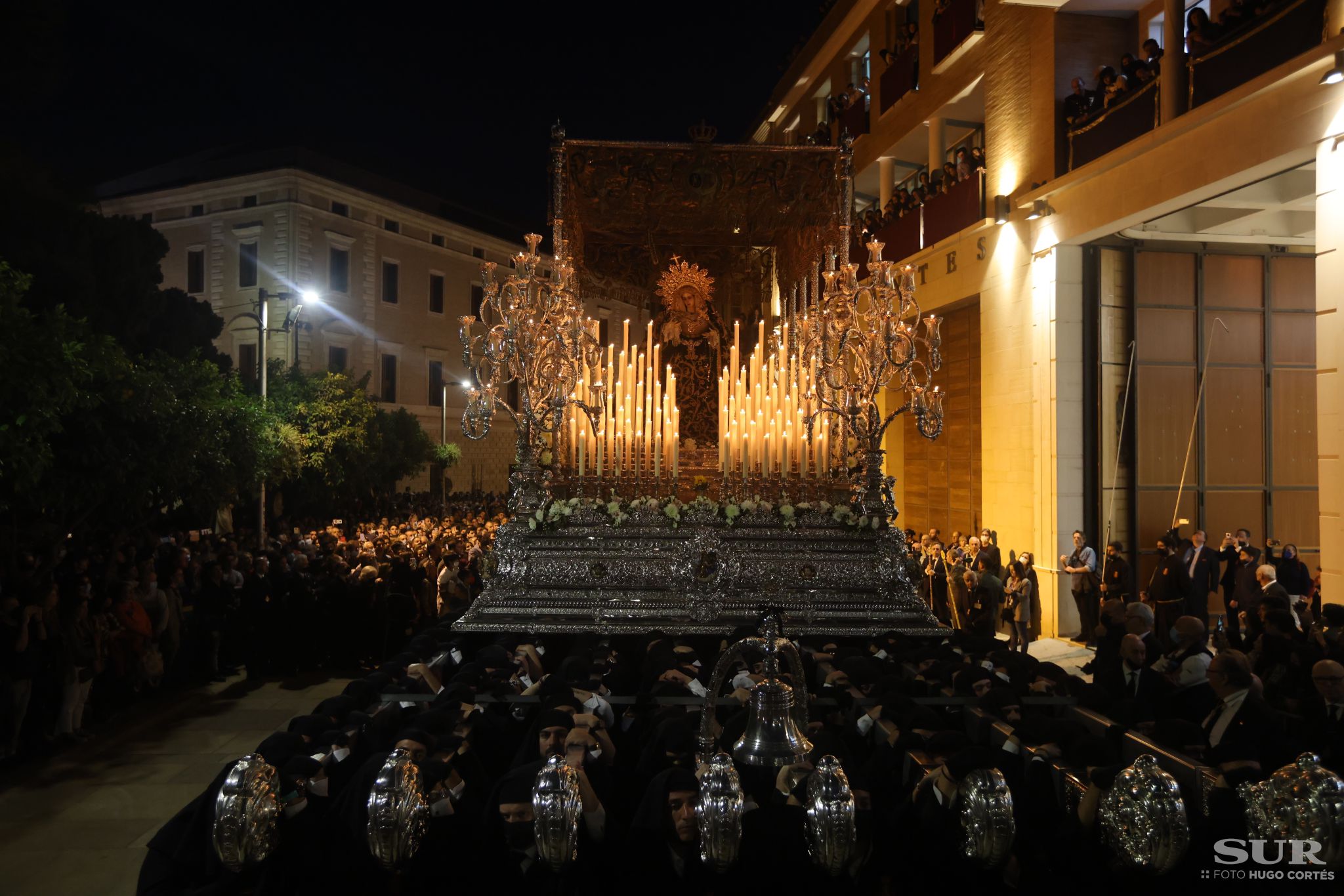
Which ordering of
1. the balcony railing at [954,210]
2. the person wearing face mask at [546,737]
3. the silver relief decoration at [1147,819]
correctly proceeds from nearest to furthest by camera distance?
the silver relief decoration at [1147,819] → the person wearing face mask at [546,737] → the balcony railing at [954,210]

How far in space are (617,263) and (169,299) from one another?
574 inches

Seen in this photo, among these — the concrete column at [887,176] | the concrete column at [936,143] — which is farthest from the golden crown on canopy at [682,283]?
the concrete column at [887,176]

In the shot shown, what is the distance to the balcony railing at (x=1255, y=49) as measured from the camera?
8367 millimetres

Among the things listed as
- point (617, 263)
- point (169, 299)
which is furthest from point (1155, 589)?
point (169, 299)

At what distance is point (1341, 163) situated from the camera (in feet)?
27.0

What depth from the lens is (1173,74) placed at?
10.2 meters

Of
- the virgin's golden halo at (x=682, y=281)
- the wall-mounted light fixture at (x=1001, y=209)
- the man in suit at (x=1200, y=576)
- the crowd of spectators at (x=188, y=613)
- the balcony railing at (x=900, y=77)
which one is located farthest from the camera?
the balcony railing at (x=900, y=77)

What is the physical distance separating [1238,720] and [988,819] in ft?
6.75

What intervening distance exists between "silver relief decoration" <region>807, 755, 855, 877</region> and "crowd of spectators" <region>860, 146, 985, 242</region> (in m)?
12.5

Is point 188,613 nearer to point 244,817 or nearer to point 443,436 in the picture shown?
point 244,817

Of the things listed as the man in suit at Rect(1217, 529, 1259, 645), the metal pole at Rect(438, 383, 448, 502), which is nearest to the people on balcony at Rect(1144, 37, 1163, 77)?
the man in suit at Rect(1217, 529, 1259, 645)

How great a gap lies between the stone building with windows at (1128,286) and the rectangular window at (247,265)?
23.8 metres

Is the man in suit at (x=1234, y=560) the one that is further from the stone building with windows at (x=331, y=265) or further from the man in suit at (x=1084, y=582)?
the stone building with windows at (x=331, y=265)

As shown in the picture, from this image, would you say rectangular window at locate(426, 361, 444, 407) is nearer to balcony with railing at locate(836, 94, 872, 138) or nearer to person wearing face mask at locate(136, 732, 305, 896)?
balcony with railing at locate(836, 94, 872, 138)
